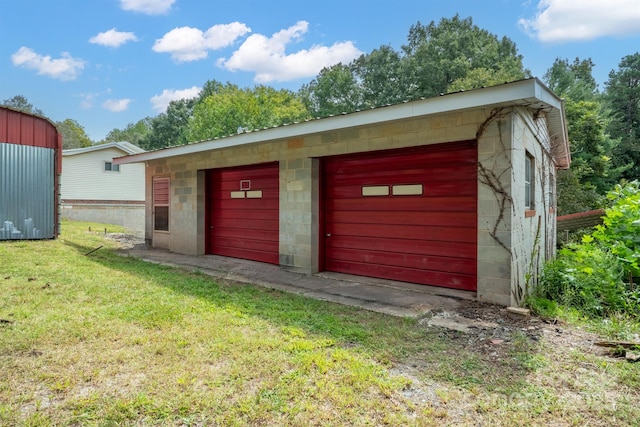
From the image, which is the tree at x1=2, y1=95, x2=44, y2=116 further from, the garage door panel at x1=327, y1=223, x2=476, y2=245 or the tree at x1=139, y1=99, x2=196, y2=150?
the garage door panel at x1=327, y1=223, x2=476, y2=245

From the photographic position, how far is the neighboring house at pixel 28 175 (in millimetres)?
8703

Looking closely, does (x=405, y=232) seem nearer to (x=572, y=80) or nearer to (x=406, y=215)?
(x=406, y=215)

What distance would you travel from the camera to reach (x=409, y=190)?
17.3 ft

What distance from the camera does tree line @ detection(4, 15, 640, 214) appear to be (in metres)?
20.0

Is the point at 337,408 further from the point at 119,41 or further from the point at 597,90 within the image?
the point at 597,90

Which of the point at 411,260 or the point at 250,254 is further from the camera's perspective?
the point at 250,254

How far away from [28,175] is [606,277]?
11899 mm

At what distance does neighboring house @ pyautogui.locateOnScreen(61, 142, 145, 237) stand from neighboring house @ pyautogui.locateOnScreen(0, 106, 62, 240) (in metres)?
8.64

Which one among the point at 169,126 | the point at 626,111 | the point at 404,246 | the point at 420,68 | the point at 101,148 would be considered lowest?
the point at 404,246

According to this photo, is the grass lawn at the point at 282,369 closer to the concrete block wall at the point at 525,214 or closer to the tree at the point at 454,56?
the concrete block wall at the point at 525,214

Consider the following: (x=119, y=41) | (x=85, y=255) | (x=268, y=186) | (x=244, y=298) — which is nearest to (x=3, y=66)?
(x=119, y=41)

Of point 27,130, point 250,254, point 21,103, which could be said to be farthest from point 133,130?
point 250,254

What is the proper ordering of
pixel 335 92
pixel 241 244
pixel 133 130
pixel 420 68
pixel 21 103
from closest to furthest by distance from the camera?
pixel 241 244, pixel 420 68, pixel 335 92, pixel 21 103, pixel 133 130

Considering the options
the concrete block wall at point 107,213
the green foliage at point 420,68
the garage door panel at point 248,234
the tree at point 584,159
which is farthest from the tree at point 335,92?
the garage door panel at point 248,234
